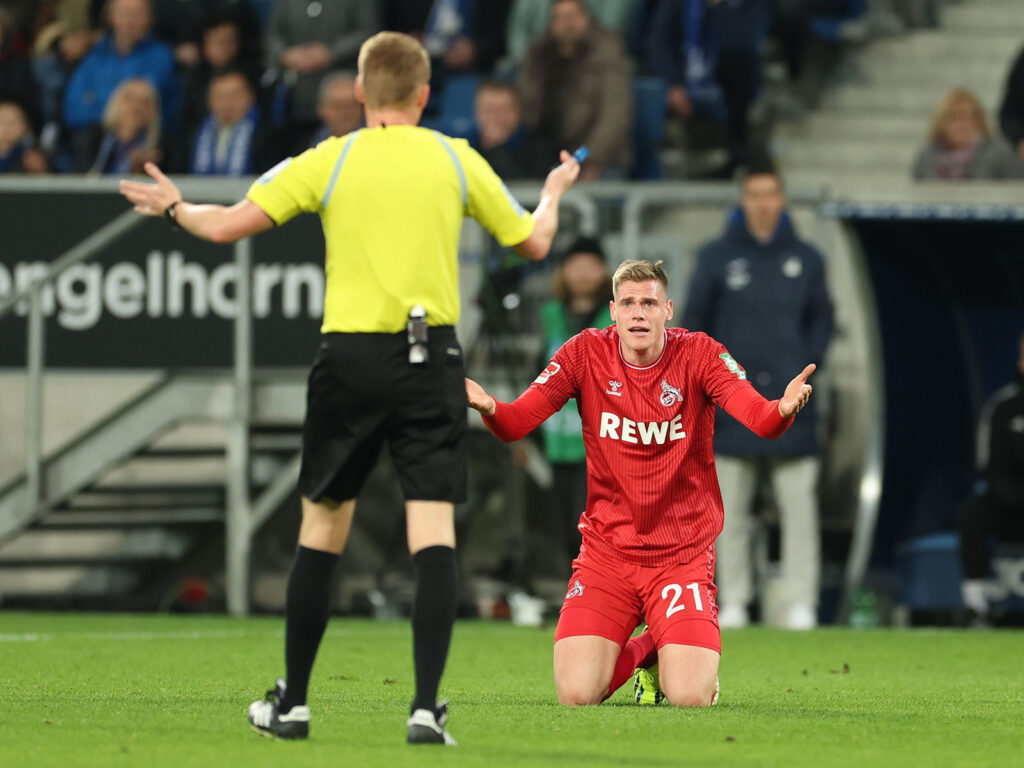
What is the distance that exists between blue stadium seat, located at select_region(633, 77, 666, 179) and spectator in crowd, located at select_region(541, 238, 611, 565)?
7.98ft

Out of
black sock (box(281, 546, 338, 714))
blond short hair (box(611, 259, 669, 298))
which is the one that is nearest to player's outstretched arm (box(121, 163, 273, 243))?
black sock (box(281, 546, 338, 714))

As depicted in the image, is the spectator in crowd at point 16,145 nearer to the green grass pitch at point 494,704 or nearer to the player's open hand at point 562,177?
the green grass pitch at point 494,704

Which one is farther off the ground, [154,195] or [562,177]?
[562,177]

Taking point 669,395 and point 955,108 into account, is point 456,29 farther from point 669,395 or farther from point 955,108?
point 669,395

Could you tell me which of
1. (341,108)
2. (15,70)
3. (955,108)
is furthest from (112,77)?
(955,108)

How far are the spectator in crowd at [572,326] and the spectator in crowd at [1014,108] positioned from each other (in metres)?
3.42

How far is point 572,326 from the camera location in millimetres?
11766

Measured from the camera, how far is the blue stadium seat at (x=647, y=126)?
46.3ft

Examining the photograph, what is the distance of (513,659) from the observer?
30.2 feet

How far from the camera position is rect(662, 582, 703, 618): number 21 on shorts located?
23.5 feet

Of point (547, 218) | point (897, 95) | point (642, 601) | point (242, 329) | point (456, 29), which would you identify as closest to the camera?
point (547, 218)

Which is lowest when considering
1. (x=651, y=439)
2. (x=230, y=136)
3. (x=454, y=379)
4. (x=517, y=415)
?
(x=651, y=439)

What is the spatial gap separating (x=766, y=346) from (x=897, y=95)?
206 inches

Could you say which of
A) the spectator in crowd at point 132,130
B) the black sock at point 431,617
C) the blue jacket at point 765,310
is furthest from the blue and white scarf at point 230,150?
the black sock at point 431,617
